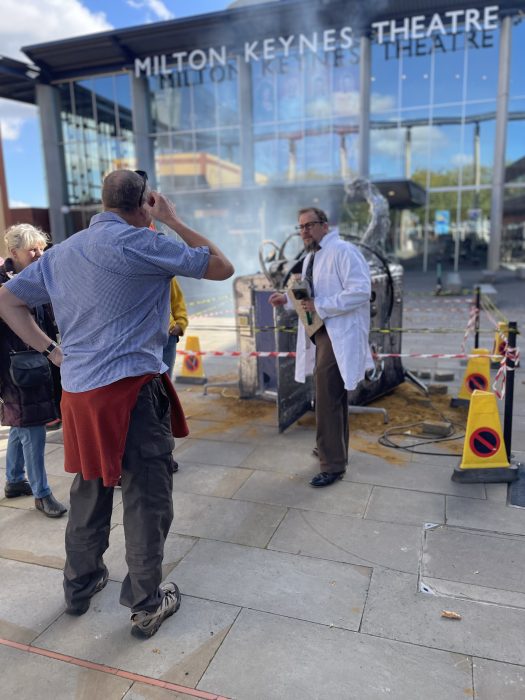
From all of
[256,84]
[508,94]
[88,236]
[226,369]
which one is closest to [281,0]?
[256,84]

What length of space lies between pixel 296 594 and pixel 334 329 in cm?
181

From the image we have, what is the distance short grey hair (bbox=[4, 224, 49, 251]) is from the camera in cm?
326

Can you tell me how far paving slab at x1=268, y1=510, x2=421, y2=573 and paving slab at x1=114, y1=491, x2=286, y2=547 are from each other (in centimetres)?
10

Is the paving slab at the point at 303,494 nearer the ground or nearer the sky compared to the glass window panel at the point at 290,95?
nearer the ground

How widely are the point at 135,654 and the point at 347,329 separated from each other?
2.36 m

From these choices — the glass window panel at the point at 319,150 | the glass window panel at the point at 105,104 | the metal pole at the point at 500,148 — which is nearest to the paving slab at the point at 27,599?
the glass window panel at the point at 319,150

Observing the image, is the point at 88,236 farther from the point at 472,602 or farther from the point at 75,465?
the point at 472,602

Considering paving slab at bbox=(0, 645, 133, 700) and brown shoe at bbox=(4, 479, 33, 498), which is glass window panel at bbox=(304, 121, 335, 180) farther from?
paving slab at bbox=(0, 645, 133, 700)

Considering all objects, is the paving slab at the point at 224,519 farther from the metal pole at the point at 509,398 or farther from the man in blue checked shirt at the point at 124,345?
the metal pole at the point at 509,398

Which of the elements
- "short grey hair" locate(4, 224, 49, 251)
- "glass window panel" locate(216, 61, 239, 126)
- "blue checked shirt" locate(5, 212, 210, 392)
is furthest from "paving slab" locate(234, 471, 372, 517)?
"glass window panel" locate(216, 61, 239, 126)

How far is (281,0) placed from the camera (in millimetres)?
18297

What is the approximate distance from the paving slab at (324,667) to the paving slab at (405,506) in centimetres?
112

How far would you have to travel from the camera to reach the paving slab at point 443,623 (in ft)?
7.38

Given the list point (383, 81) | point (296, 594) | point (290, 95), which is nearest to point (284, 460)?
point (296, 594)
